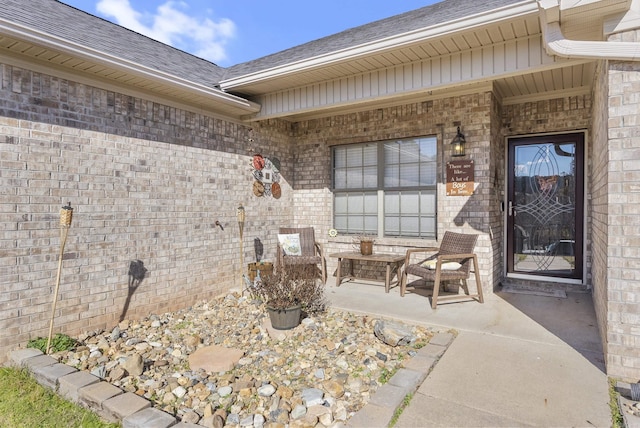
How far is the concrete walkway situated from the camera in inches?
82.5

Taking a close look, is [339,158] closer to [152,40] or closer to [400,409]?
[152,40]

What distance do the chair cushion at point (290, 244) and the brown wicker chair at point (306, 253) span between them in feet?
0.22

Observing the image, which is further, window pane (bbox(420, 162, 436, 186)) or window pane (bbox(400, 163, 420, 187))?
window pane (bbox(400, 163, 420, 187))

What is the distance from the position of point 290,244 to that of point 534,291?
3440 millimetres

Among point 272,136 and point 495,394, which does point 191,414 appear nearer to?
point 495,394

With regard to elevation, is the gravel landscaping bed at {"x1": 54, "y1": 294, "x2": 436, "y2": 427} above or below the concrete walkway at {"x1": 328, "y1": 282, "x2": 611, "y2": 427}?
below

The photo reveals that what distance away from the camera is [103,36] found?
4203 millimetres

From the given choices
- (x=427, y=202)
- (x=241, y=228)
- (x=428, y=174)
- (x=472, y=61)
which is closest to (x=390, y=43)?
(x=472, y=61)

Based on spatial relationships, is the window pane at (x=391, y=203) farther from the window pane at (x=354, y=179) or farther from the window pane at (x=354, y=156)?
the window pane at (x=354, y=156)

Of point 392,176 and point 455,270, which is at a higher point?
point 392,176

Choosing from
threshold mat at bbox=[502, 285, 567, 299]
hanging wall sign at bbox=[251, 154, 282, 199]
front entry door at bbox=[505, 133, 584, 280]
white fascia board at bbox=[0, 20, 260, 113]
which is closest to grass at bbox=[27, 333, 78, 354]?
white fascia board at bbox=[0, 20, 260, 113]

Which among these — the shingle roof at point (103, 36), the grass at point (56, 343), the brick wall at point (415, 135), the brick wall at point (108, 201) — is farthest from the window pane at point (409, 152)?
the grass at point (56, 343)

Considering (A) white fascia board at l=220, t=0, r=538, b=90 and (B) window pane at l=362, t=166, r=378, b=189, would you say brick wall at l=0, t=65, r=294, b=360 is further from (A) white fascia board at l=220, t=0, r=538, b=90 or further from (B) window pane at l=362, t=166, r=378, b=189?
(B) window pane at l=362, t=166, r=378, b=189

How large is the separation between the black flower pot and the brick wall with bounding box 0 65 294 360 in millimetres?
1622
